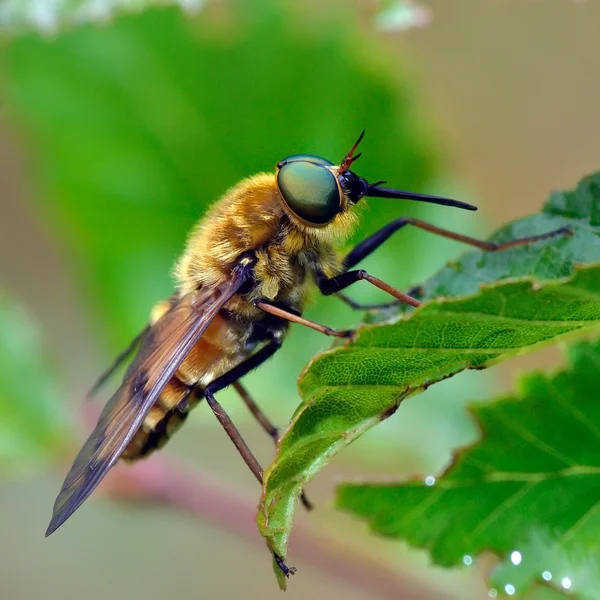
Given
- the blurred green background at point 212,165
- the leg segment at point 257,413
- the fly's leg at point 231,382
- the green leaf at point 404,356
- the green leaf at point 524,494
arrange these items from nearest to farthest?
1. the green leaf at point 404,356
2. the green leaf at point 524,494
3. the fly's leg at point 231,382
4. the leg segment at point 257,413
5. the blurred green background at point 212,165

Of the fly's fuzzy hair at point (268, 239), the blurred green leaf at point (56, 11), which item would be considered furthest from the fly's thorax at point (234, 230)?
the blurred green leaf at point (56, 11)

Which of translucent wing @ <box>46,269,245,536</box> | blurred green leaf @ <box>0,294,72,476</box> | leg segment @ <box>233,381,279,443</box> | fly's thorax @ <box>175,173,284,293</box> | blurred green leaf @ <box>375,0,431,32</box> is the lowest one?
leg segment @ <box>233,381,279,443</box>

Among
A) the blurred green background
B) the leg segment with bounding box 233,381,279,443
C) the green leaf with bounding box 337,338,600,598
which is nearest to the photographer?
the green leaf with bounding box 337,338,600,598

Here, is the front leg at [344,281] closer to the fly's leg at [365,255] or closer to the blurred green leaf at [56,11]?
the fly's leg at [365,255]

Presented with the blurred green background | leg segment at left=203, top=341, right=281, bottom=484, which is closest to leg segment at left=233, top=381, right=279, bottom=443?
leg segment at left=203, top=341, right=281, bottom=484

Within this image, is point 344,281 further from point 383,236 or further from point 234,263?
point 234,263

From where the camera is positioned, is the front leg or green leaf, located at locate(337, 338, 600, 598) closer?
green leaf, located at locate(337, 338, 600, 598)

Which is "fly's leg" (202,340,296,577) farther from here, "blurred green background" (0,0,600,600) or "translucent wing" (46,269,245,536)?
"blurred green background" (0,0,600,600)
